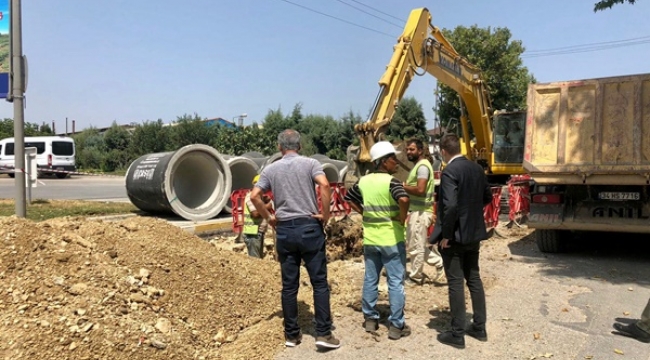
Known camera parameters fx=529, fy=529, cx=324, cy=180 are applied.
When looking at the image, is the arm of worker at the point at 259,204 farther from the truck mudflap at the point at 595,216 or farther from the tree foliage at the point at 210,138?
the tree foliage at the point at 210,138

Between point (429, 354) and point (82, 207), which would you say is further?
point (82, 207)

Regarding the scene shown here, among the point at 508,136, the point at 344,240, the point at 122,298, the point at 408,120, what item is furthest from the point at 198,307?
the point at 408,120

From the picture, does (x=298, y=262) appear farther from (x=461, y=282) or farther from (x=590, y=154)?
(x=590, y=154)

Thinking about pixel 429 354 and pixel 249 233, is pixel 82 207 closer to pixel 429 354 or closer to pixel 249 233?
pixel 249 233

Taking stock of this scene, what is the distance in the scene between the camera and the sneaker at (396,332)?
459 centimetres

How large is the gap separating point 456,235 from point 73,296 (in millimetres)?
3153

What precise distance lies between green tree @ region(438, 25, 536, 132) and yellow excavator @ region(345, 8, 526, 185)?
1377 cm

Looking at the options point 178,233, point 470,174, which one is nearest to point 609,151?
point 470,174

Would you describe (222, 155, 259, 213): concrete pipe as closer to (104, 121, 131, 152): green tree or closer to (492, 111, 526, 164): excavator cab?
(492, 111, 526, 164): excavator cab

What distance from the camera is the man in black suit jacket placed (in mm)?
4457

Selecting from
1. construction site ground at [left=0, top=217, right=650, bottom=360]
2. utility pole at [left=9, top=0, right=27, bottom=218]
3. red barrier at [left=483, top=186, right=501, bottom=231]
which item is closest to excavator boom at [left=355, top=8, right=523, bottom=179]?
red barrier at [left=483, top=186, right=501, bottom=231]

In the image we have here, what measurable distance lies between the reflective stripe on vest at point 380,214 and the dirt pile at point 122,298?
1.19 metres

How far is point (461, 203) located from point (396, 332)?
→ 4.11 ft

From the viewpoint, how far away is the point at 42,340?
3742mm
